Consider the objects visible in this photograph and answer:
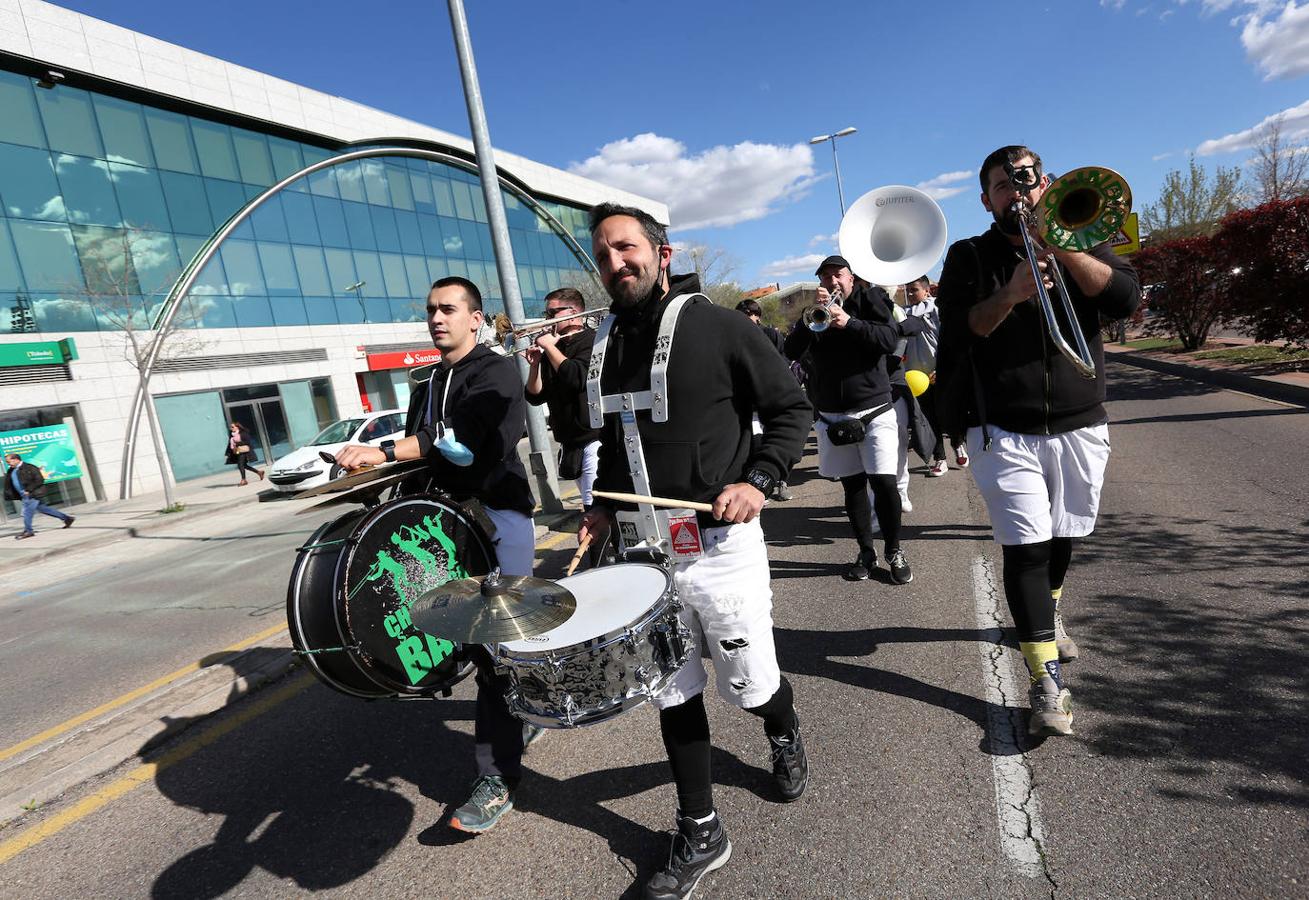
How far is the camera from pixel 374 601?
209 centimetres

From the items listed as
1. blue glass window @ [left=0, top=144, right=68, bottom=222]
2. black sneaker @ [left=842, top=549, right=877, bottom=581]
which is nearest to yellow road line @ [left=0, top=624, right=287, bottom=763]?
black sneaker @ [left=842, top=549, right=877, bottom=581]

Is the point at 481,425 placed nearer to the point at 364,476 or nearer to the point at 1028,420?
the point at 364,476

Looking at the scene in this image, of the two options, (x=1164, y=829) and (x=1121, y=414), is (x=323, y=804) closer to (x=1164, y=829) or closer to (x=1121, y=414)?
(x=1164, y=829)

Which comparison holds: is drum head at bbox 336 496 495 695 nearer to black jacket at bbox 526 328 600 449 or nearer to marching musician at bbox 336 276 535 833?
marching musician at bbox 336 276 535 833

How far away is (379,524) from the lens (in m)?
2.14

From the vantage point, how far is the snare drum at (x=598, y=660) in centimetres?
181

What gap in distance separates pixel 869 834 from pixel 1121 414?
10.3 metres

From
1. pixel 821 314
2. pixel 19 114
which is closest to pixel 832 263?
pixel 821 314

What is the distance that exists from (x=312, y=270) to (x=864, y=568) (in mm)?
25308

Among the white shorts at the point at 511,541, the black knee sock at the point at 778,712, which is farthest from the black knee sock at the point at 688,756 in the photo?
the white shorts at the point at 511,541

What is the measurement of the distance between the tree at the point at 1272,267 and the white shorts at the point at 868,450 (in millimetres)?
10979

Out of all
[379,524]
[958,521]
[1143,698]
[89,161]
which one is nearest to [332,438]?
[89,161]

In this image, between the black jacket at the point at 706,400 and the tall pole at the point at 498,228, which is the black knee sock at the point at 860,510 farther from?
the tall pole at the point at 498,228

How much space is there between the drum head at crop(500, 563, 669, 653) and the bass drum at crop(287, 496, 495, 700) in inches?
15.1
